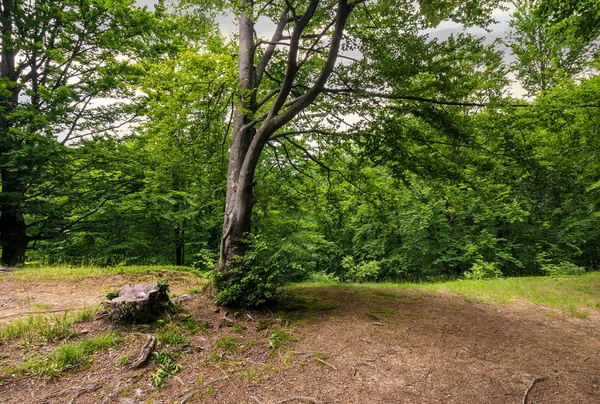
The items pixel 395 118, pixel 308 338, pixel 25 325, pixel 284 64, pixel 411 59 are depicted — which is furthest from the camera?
pixel 284 64

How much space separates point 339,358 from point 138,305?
2.73 meters

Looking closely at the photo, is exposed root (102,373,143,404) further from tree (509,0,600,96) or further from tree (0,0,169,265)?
tree (509,0,600,96)

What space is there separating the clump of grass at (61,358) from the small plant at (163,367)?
63 centimetres

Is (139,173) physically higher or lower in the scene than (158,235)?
higher

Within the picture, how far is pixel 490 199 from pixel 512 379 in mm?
3642

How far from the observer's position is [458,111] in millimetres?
5727

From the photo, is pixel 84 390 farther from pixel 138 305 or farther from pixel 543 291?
pixel 543 291

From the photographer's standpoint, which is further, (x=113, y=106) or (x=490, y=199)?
(x=113, y=106)

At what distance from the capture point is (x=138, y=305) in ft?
12.9

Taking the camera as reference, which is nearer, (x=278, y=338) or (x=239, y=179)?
(x=278, y=338)

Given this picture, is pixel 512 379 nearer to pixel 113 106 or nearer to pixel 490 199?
pixel 490 199

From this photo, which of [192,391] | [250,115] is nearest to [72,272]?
[250,115]

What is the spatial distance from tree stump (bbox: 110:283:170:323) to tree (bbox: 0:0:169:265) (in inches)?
226

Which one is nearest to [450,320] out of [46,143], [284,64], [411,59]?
[411,59]
